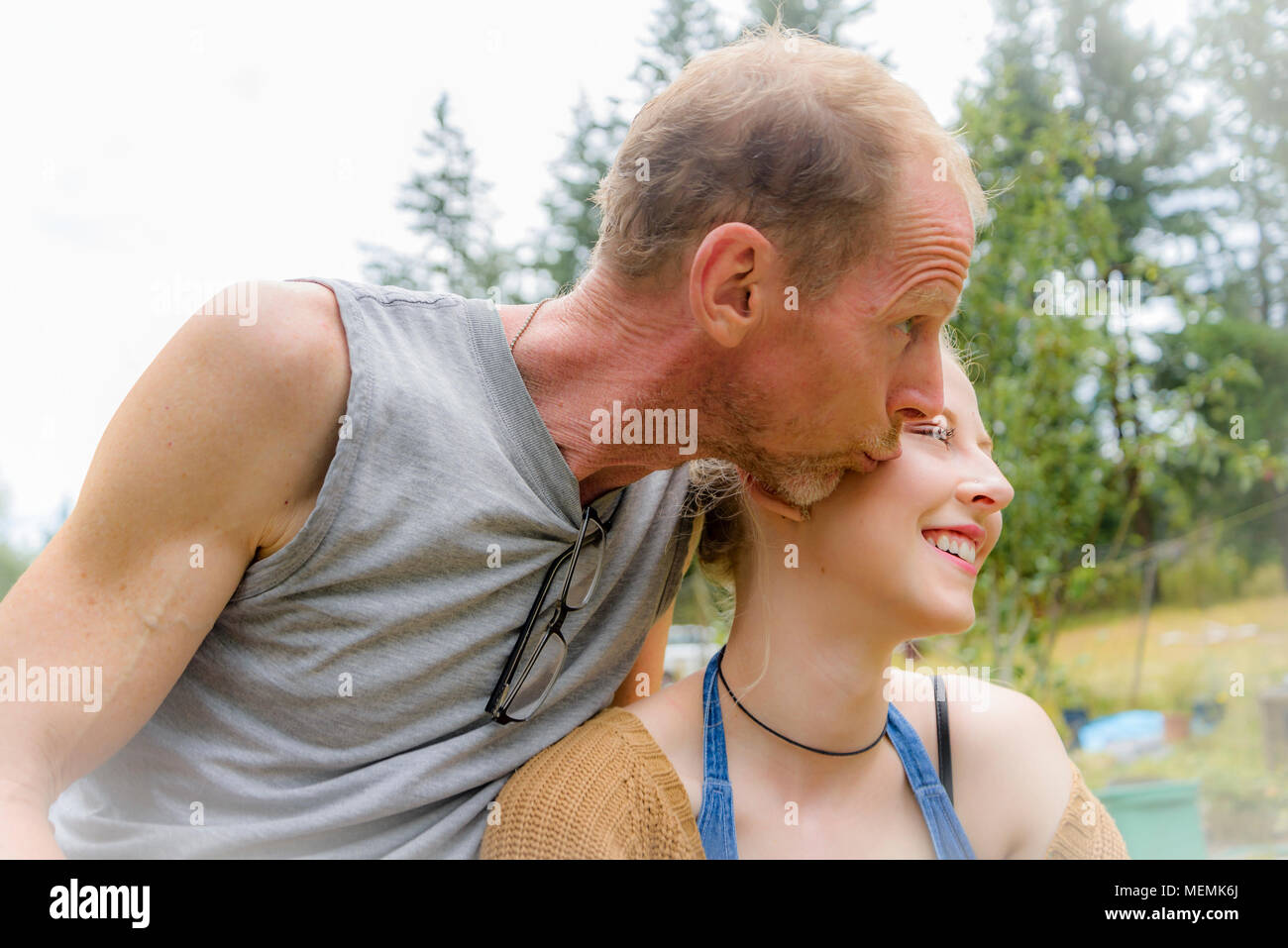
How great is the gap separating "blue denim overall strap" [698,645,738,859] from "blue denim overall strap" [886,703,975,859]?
301 millimetres

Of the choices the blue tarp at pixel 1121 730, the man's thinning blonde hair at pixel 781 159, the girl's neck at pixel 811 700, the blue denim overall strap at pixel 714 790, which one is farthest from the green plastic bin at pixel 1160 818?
the blue tarp at pixel 1121 730

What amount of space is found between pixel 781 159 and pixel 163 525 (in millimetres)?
1017

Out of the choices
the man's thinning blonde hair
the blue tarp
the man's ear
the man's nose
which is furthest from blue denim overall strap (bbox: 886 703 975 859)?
the blue tarp

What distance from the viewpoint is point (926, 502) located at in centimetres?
155

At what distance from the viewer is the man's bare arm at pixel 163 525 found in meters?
1.35

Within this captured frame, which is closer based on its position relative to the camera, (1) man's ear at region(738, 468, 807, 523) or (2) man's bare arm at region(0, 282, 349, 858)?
(2) man's bare arm at region(0, 282, 349, 858)

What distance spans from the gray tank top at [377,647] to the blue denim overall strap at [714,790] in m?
0.26

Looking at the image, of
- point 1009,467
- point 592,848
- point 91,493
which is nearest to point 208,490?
point 91,493

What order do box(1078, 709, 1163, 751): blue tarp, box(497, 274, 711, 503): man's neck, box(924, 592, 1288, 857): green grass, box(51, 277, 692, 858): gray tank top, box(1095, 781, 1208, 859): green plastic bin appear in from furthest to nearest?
→ box(1078, 709, 1163, 751): blue tarp
box(924, 592, 1288, 857): green grass
box(1095, 781, 1208, 859): green plastic bin
box(497, 274, 711, 503): man's neck
box(51, 277, 692, 858): gray tank top

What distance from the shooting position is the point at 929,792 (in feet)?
5.45

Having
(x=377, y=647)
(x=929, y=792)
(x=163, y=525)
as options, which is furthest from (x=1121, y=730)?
(x=163, y=525)

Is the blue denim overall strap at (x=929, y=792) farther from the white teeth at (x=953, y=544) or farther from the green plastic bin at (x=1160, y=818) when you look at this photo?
the green plastic bin at (x=1160, y=818)

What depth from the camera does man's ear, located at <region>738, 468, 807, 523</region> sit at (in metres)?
1.65

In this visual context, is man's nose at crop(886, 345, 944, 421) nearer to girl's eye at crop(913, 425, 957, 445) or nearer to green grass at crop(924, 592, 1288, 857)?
girl's eye at crop(913, 425, 957, 445)
